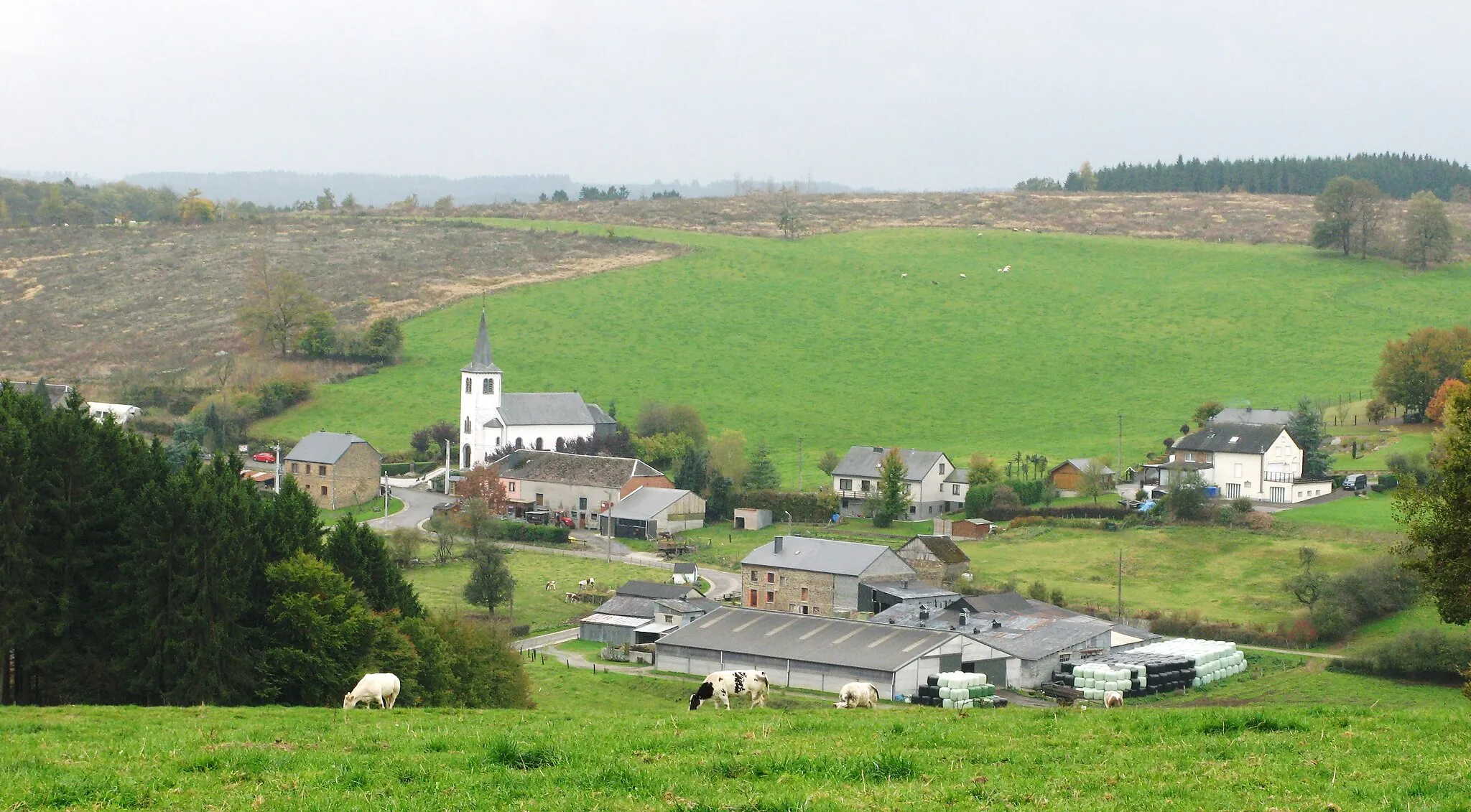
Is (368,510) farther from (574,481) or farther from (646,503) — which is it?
(646,503)

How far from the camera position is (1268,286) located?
10812 cm

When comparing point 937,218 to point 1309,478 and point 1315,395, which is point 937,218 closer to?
point 1315,395

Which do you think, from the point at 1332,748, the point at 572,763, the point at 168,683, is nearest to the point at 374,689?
the point at 168,683

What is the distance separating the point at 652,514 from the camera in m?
71.2

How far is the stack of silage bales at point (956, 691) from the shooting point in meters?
39.5

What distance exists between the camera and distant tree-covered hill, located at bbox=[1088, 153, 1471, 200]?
171 m

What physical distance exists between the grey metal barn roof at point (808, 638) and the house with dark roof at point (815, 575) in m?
7.08

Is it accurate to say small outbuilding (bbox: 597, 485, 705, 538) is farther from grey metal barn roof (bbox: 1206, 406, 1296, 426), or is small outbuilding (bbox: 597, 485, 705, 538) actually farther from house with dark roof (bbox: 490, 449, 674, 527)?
grey metal barn roof (bbox: 1206, 406, 1296, 426)

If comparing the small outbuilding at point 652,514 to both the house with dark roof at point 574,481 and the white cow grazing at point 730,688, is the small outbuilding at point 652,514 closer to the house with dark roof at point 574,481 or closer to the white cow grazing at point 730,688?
the house with dark roof at point 574,481

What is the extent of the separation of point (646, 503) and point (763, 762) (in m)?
60.5

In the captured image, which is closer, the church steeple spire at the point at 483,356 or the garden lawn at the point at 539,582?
the garden lawn at the point at 539,582

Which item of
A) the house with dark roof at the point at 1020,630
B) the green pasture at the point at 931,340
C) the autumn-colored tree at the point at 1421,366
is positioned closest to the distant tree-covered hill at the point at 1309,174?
the green pasture at the point at 931,340

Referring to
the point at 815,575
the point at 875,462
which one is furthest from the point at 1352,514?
the point at 815,575

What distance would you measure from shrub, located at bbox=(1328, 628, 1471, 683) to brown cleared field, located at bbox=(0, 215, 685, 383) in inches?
3049
